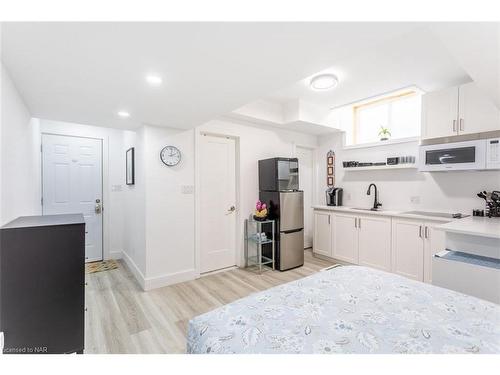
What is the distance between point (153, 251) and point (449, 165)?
3.61 m

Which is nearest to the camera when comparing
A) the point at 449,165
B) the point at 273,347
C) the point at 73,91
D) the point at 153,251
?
the point at 273,347

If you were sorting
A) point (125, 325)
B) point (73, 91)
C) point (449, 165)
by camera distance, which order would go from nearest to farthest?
point (73, 91), point (125, 325), point (449, 165)

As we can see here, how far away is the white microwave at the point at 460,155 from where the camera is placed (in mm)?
2438

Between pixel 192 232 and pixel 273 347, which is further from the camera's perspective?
pixel 192 232

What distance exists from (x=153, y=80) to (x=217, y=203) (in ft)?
6.89

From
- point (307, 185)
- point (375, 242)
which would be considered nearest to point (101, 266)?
point (307, 185)

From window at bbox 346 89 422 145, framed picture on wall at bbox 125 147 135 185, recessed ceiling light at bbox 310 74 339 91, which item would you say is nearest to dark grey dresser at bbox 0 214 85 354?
framed picture on wall at bbox 125 147 135 185

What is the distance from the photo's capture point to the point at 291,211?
3553mm

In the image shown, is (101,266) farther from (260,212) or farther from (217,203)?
(260,212)

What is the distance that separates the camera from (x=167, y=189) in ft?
10.0

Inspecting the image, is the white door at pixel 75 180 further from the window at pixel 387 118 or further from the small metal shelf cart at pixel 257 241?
the window at pixel 387 118

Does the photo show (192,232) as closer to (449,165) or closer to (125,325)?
(125,325)
